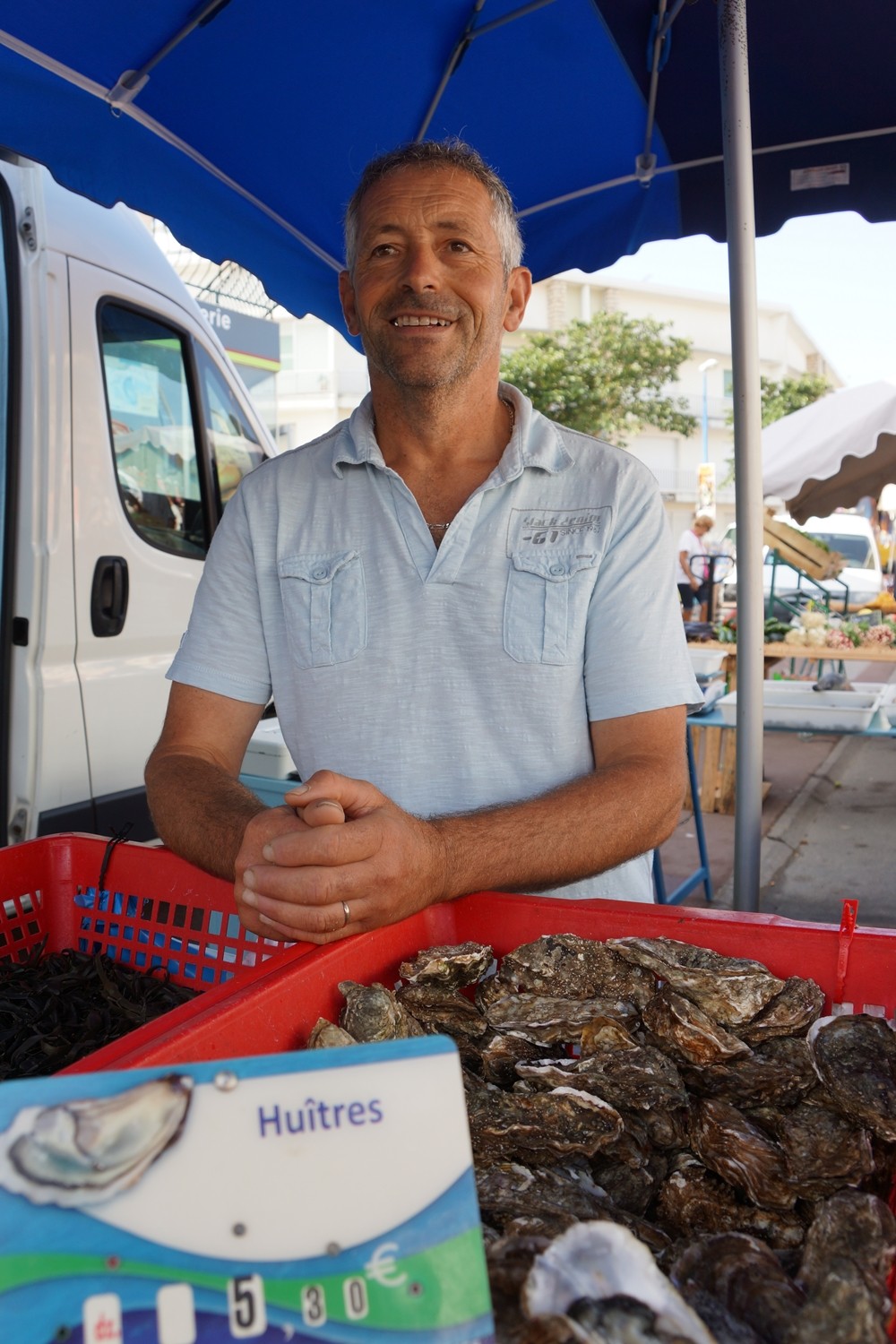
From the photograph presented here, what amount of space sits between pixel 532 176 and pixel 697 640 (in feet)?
19.0

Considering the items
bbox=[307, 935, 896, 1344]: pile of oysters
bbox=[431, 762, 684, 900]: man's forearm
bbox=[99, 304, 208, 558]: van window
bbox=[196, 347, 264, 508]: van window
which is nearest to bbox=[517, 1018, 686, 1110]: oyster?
bbox=[307, 935, 896, 1344]: pile of oysters

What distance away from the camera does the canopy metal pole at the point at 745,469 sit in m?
2.48

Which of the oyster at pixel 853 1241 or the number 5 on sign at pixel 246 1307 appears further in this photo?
the oyster at pixel 853 1241

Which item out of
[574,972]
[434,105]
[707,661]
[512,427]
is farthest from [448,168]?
[707,661]

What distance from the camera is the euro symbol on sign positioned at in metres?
0.73

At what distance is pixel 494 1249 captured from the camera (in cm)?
85

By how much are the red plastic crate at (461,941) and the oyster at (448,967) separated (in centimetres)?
6

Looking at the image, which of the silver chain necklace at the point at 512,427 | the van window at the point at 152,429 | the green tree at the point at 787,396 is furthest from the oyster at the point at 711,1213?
the green tree at the point at 787,396

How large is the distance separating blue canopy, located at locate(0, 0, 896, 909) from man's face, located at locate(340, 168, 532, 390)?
0.80 m

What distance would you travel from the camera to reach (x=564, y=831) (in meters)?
1.66

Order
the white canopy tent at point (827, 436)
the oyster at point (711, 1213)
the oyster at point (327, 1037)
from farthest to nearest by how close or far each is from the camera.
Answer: the white canopy tent at point (827, 436) < the oyster at point (327, 1037) < the oyster at point (711, 1213)

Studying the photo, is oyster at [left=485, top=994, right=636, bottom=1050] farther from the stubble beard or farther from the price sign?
the stubble beard

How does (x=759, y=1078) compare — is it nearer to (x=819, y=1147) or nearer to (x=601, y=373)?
(x=819, y=1147)

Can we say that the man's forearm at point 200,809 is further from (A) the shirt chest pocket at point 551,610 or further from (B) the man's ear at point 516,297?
→ (B) the man's ear at point 516,297
